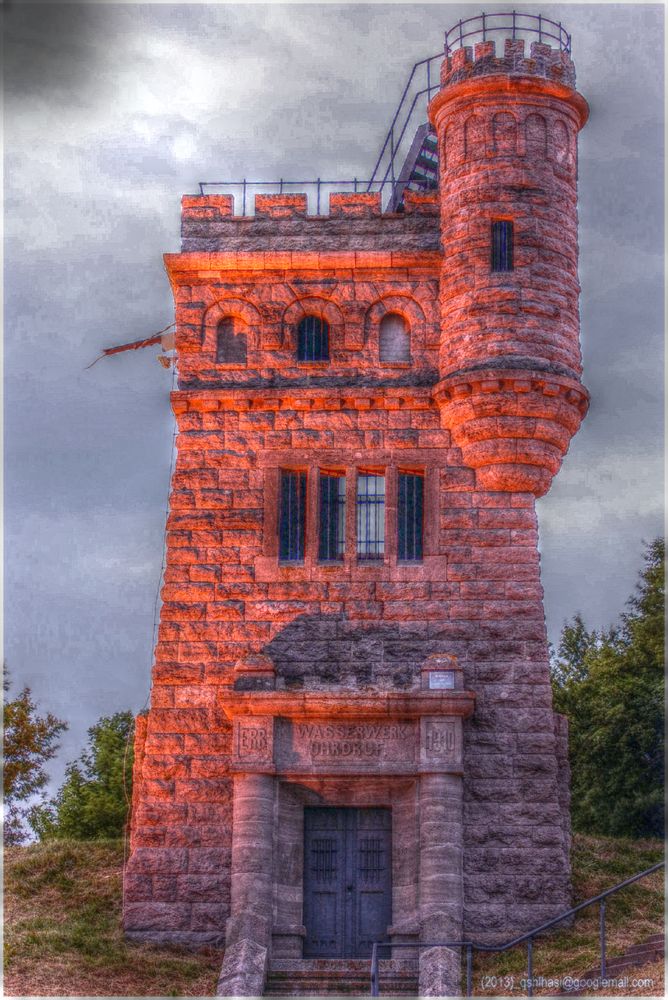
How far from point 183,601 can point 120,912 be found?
211 inches

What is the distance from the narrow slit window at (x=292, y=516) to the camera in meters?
30.6

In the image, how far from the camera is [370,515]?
101ft

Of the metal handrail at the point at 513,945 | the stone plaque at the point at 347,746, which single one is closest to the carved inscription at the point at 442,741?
the stone plaque at the point at 347,746

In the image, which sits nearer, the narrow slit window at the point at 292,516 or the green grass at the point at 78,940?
the green grass at the point at 78,940

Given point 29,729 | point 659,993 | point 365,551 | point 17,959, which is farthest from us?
point 29,729

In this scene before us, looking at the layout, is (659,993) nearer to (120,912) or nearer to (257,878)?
(257,878)

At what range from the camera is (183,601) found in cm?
3028

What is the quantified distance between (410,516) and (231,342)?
15.1 feet

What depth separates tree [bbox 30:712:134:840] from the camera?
43781 mm

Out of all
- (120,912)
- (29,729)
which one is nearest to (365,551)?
(120,912)

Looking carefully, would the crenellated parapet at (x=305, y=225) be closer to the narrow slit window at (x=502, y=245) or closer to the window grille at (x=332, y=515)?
the narrow slit window at (x=502, y=245)

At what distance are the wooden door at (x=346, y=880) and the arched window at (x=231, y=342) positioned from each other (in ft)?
27.0

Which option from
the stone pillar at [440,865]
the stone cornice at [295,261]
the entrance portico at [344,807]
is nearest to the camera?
the stone pillar at [440,865]

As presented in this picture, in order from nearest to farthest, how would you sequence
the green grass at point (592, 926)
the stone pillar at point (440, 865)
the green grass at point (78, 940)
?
the green grass at point (78, 940), the green grass at point (592, 926), the stone pillar at point (440, 865)
